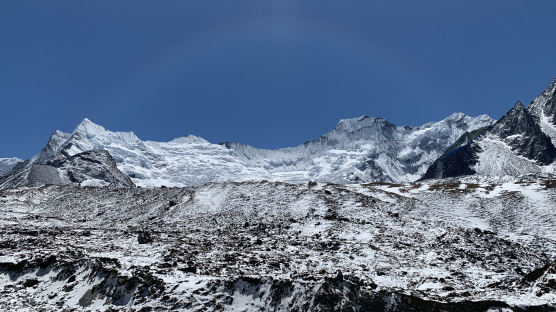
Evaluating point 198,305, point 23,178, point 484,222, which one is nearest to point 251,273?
point 198,305

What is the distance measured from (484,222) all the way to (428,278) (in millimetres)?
30167

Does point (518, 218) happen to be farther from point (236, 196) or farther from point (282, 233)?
point (236, 196)

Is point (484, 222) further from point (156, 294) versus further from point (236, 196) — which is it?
point (156, 294)

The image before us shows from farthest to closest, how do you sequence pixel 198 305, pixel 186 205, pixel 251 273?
1. pixel 186 205
2. pixel 251 273
3. pixel 198 305

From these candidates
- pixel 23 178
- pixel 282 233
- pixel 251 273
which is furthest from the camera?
pixel 23 178

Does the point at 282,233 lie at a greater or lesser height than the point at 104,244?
greater

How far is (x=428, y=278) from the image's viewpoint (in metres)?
19.1

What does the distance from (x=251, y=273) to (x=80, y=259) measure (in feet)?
28.1

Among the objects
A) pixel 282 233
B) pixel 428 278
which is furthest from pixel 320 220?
pixel 428 278

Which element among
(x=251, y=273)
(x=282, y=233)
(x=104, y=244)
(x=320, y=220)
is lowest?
(x=251, y=273)

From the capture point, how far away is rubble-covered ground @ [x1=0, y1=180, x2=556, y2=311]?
1442 cm

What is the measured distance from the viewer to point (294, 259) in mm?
21328

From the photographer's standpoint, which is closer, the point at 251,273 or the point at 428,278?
the point at 251,273

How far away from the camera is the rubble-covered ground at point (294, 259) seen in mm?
14422
